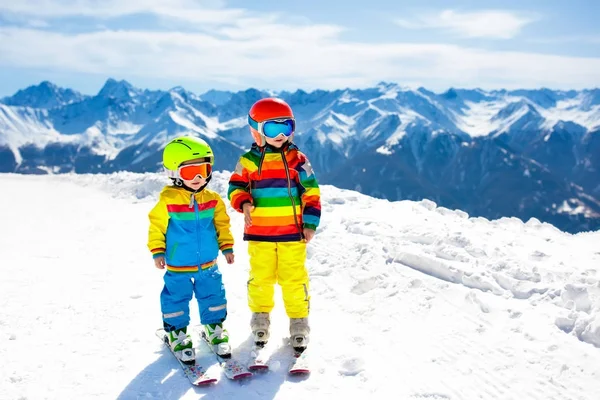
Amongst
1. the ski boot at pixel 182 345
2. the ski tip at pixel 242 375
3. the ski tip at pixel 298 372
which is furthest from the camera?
the ski boot at pixel 182 345

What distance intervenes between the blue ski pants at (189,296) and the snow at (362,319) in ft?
1.40

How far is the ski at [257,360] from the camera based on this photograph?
Result: 15.3 feet

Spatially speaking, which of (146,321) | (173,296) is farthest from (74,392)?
(146,321)

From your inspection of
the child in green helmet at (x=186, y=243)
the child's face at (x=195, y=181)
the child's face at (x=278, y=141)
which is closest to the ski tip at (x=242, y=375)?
the child in green helmet at (x=186, y=243)

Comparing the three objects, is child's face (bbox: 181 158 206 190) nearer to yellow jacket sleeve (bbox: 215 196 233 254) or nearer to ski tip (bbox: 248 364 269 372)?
yellow jacket sleeve (bbox: 215 196 233 254)

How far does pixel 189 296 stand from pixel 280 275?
1.01 meters

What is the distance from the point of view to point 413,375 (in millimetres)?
4672

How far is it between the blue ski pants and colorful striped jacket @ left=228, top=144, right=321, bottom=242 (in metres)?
0.64

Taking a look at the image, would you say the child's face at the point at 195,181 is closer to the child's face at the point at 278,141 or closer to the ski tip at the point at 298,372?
the child's face at the point at 278,141

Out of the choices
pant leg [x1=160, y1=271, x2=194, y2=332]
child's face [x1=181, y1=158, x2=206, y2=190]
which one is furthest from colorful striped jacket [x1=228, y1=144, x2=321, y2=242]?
pant leg [x1=160, y1=271, x2=194, y2=332]

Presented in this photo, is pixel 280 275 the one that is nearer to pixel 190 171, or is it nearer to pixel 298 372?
pixel 298 372

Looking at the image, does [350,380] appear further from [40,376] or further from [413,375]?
[40,376]

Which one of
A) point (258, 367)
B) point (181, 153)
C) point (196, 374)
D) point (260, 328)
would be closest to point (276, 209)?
point (181, 153)

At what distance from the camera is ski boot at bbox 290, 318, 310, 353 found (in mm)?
4996
